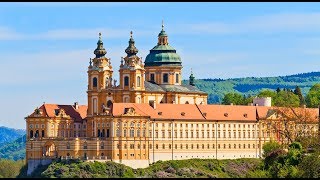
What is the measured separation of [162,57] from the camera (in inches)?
5610

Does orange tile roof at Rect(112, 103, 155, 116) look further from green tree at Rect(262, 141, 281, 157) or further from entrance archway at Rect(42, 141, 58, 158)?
green tree at Rect(262, 141, 281, 157)

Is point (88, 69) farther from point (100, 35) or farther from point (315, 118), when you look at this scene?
point (315, 118)

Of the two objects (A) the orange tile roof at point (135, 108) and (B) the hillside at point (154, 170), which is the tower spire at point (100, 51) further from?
(B) the hillside at point (154, 170)

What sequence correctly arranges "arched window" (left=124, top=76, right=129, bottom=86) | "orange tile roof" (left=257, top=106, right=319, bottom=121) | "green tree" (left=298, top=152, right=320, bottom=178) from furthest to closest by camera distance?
"orange tile roof" (left=257, top=106, right=319, bottom=121), "arched window" (left=124, top=76, right=129, bottom=86), "green tree" (left=298, top=152, right=320, bottom=178)

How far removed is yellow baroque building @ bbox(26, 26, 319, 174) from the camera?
12712 centimetres

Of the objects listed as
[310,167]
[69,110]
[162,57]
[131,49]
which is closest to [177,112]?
[131,49]

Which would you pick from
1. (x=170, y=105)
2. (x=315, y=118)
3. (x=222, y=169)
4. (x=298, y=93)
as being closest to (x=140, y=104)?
(x=170, y=105)

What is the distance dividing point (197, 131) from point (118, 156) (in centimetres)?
1286

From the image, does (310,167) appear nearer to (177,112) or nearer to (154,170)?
(154,170)

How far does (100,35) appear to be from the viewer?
5374 inches

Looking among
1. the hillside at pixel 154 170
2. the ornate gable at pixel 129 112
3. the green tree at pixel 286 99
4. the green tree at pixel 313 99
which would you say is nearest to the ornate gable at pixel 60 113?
the hillside at pixel 154 170

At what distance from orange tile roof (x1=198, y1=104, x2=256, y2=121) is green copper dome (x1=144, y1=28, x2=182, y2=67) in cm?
832

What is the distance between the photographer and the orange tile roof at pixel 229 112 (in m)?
137

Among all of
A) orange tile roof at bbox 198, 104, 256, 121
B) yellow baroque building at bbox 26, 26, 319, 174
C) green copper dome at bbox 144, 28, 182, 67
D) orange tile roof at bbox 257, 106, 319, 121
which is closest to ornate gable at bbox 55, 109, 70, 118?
yellow baroque building at bbox 26, 26, 319, 174
